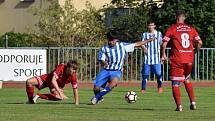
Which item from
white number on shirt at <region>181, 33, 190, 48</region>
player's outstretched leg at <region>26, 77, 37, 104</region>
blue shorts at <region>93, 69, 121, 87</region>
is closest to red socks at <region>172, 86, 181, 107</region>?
white number on shirt at <region>181, 33, 190, 48</region>

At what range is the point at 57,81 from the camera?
58.5 ft

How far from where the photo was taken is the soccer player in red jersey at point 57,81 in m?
17.7

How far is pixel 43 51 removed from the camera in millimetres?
27656

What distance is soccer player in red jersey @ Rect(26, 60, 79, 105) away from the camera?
17.7m

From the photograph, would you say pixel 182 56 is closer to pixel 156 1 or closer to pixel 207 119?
pixel 207 119

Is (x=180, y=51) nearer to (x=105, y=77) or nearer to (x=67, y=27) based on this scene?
(x=105, y=77)

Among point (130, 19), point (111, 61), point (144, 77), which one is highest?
point (130, 19)

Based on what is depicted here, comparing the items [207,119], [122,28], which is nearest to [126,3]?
[122,28]

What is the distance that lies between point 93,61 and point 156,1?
5.29 meters

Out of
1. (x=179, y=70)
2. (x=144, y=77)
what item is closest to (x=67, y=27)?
(x=144, y=77)

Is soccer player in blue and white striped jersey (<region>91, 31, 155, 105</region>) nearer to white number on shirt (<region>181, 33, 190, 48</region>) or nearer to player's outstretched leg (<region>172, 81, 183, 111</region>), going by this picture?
white number on shirt (<region>181, 33, 190, 48</region>)

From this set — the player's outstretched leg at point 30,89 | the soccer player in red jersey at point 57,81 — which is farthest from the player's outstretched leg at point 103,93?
the player's outstretched leg at point 30,89

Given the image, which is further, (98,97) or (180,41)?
(98,97)

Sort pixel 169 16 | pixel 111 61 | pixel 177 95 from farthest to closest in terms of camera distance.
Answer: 1. pixel 169 16
2. pixel 111 61
3. pixel 177 95
